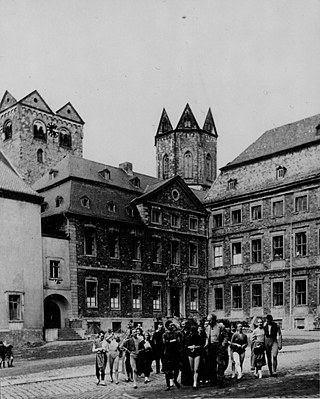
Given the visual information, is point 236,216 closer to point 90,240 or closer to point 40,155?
point 90,240

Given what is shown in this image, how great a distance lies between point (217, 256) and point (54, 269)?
12.8m

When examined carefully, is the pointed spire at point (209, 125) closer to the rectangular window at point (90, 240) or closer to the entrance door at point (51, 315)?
the rectangular window at point (90, 240)

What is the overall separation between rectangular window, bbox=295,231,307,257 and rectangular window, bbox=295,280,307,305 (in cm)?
169

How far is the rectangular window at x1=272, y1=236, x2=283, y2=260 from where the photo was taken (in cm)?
3853

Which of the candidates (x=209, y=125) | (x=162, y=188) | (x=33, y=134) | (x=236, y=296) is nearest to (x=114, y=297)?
(x=162, y=188)

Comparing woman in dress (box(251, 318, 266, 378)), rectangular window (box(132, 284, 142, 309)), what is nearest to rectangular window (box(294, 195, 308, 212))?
rectangular window (box(132, 284, 142, 309))

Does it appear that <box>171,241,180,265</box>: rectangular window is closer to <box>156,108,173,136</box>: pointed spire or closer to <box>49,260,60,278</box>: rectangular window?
<box>49,260,60,278</box>: rectangular window

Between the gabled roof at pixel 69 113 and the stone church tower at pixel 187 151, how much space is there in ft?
38.9

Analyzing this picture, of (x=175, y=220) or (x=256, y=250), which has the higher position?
(x=175, y=220)

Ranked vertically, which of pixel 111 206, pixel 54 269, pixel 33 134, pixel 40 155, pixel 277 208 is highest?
pixel 33 134

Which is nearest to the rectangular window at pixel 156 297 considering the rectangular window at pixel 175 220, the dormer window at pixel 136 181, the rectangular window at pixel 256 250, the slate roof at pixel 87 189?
the rectangular window at pixel 175 220

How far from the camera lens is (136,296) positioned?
39688 millimetres

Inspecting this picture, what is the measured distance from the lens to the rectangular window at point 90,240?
37.4m

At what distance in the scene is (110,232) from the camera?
38.7 m
